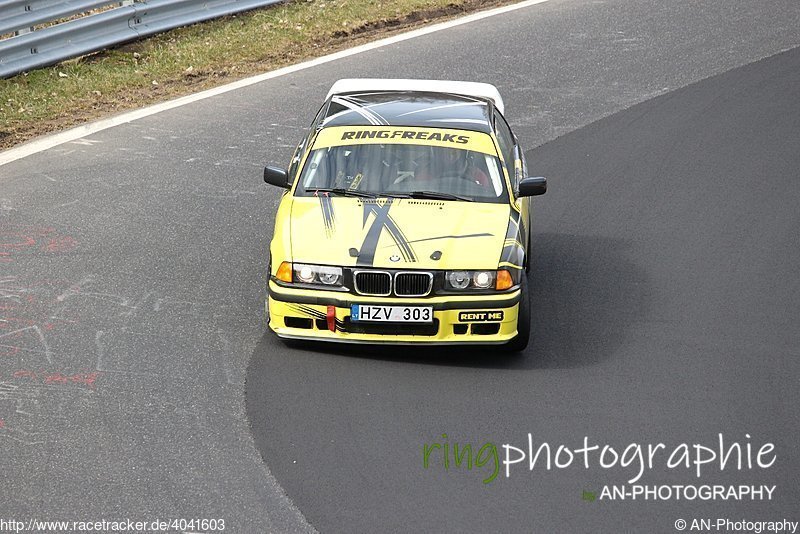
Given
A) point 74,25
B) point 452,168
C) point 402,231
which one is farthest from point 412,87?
point 74,25

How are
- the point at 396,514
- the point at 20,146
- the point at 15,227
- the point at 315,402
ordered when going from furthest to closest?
the point at 20,146 < the point at 15,227 < the point at 315,402 < the point at 396,514

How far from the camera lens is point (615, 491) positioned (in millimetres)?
7332

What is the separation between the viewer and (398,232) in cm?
914

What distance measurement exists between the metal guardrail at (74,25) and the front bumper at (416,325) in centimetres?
750

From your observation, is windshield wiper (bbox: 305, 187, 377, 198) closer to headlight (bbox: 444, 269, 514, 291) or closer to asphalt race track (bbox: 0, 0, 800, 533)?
asphalt race track (bbox: 0, 0, 800, 533)

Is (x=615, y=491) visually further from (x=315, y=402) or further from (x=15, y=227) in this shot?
(x=15, y=227)

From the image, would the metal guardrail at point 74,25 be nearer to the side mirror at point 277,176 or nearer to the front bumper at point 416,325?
the side mirror at point 277,176

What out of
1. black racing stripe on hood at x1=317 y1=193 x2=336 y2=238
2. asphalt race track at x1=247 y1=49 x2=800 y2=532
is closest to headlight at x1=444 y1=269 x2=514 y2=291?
asphalt race track at x1=247 y1=49 x2=800 y2=532

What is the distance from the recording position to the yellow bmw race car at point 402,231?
29.1ft

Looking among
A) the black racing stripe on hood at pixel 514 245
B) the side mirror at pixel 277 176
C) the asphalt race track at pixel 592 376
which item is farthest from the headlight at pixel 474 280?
the side mirror at pixel 277 176

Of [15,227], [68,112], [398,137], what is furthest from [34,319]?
[68,112]

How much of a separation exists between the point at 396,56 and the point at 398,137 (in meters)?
6.50

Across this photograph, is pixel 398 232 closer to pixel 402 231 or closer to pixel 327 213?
pixel 402 231

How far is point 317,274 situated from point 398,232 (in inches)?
26.5
